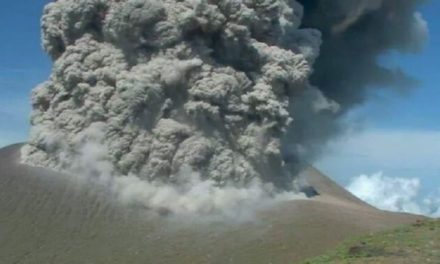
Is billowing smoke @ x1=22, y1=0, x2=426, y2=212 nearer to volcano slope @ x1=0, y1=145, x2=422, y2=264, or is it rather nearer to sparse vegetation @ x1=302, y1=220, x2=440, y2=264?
volcano slope @ x1=0, y1=145, x2=422, y2=264

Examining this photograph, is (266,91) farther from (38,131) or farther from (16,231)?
(16,231)

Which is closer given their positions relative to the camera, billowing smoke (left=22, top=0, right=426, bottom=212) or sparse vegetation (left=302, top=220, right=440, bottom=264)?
sparse vegetation (left=302, top=220, right=440, bottom=264)

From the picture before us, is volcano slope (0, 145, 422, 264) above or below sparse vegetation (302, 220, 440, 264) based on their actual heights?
above

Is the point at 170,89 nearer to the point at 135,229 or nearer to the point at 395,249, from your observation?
the point at 135,229

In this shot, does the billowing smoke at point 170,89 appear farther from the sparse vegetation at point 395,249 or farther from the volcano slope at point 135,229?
the sparse vegetation at point 395,249

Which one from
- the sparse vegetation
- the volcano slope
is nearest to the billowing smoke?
the volcano slope

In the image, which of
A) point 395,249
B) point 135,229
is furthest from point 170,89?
point 395,249
